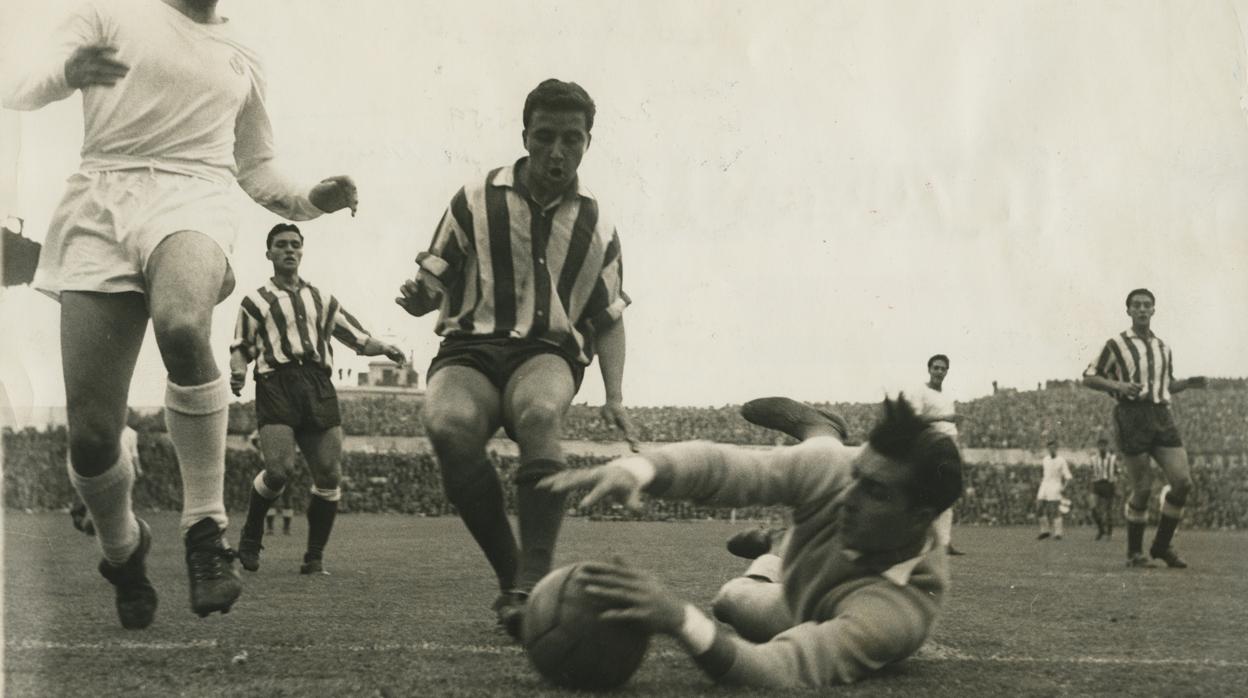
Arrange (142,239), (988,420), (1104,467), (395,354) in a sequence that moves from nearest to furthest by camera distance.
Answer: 1. (142,239)
2. (395,354)
3. (1104,467)
4. (988,420)

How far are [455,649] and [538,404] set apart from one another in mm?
797

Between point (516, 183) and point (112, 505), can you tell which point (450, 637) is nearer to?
point (112, 505)

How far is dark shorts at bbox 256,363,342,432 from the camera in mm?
7844

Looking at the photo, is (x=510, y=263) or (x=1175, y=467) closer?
(x=510, y=263)

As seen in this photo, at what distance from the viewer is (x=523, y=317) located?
4363 mm

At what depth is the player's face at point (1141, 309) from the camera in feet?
30.0

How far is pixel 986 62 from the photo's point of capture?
6621 millimetres

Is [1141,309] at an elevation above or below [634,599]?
above

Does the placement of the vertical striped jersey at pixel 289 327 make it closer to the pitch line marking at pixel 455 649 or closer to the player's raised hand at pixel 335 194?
the player's raised hand at pixel 335 194

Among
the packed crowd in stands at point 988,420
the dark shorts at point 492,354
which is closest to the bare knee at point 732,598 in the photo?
the dark shorts at point 492,354

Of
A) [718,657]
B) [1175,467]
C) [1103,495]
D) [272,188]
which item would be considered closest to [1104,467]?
[1103,495]

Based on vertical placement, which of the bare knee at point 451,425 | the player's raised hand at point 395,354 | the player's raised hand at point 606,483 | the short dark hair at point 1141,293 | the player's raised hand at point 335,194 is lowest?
the player's raised hand at point 606,483

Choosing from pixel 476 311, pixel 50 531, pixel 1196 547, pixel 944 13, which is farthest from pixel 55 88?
pixel 1196 547

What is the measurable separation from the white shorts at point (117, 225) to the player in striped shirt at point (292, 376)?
359cm
